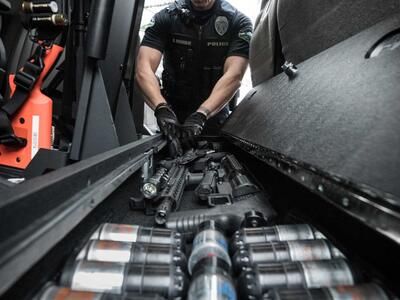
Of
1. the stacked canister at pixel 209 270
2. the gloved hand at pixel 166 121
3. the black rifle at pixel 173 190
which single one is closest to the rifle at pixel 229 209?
the black rifle at pixel 173 190

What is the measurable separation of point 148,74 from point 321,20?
1659 millimetres

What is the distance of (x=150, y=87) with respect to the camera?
238 centimetres

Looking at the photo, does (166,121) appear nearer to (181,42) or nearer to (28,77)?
(28,77)

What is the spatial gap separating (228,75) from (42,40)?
1.47 m

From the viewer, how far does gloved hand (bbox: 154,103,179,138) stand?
6.15 feet

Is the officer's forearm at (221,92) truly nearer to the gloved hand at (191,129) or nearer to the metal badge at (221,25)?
the gloved hand at (191,129)

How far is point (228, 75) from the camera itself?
247cm

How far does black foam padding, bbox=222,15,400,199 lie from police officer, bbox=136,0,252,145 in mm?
1399

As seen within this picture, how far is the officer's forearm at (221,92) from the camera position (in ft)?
7.73

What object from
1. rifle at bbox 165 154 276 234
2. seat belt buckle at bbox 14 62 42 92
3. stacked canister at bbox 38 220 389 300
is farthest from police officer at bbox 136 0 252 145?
stacked canister at bbox 38 220 389 300

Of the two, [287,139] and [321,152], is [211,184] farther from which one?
[321,152]

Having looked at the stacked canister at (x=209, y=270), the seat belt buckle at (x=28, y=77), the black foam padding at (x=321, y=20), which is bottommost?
the stacked canister at (x=209, y=270)

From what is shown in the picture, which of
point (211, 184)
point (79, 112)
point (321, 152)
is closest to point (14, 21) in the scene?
point (79, 112)

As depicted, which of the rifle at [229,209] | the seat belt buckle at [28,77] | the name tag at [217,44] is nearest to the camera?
the rifle at [229,209]
